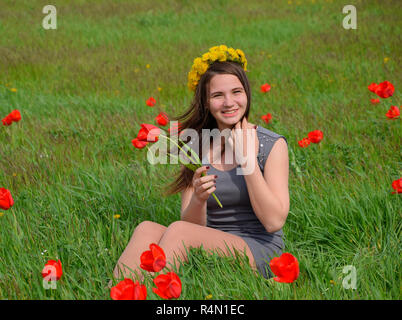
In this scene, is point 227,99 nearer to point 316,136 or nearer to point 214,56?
point 214,56

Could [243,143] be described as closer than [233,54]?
Yes

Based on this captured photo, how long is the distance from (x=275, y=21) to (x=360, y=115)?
6.14 m

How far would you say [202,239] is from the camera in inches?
93.6

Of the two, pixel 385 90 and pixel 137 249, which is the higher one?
pixel 385 90

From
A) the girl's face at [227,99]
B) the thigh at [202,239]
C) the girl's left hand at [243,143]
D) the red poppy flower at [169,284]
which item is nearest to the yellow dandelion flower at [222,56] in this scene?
the girl's face at [227,99]

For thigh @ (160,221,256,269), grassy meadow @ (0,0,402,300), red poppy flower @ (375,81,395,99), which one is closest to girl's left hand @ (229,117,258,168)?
thigh @ (160,221,256,269)

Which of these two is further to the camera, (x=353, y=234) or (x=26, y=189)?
(x=26, y=189)

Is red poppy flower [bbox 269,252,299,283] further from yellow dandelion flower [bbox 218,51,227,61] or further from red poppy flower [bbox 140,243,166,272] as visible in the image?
yellow dandelion flower [bbox 218,51,227,61]

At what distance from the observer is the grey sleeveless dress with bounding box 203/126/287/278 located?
99.8 inches

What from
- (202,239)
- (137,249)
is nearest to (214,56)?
(202,239)

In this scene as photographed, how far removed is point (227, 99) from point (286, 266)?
1.00 meters

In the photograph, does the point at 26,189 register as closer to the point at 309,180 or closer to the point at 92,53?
the point at 309,180

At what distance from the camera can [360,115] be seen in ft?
15.4
